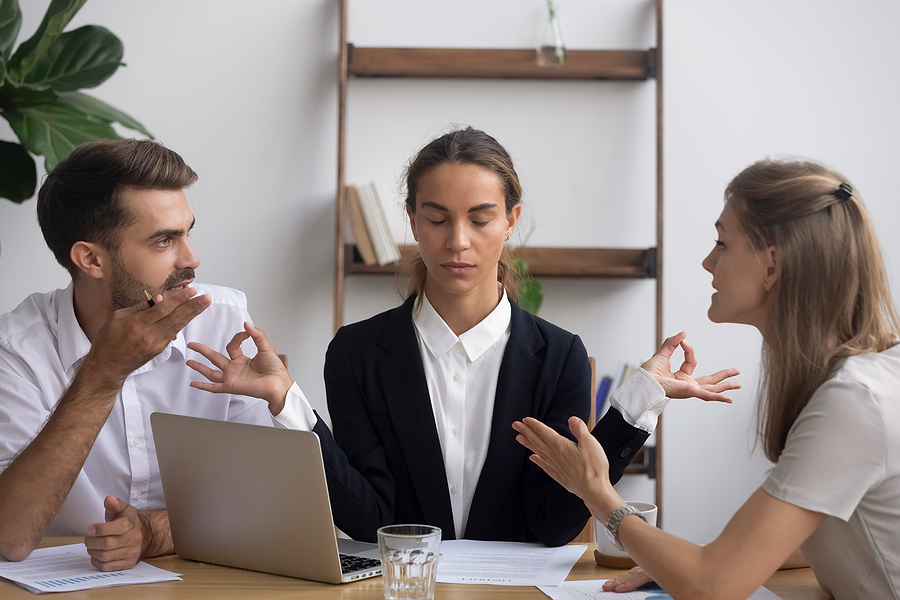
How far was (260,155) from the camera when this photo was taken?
2766 millimetres

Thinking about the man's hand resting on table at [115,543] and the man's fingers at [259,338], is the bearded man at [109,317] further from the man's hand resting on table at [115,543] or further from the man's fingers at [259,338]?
the man's hand resting on table at [115,543]

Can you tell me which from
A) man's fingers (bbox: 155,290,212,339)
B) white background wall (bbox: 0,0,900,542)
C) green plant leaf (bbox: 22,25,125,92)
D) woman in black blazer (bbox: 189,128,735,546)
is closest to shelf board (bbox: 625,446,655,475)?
white background wall (bbox: 0,0,900,542)

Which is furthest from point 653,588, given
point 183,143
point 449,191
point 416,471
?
point 183,143

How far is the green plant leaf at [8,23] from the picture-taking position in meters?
2.25

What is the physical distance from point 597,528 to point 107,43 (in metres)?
2.09

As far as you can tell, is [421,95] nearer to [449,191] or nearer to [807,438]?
[449,191]

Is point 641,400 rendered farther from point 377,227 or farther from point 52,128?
point 52,128

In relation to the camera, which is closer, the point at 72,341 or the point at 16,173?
the point at 72,341

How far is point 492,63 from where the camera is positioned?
2.69 meters

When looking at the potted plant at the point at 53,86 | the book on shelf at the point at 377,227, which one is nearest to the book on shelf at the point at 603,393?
the book on shelf at the point at 377,227

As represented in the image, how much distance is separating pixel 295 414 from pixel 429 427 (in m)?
0.29

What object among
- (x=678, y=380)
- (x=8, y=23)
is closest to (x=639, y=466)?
(x=678, y=380)

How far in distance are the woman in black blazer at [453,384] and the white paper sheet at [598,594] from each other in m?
0.30

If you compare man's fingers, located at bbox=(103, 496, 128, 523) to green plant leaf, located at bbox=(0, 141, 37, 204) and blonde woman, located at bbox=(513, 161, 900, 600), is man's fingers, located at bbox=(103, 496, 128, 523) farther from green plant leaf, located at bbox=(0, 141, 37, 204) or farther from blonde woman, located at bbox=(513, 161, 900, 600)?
green plant leaf, located at bbox=(0, 141, 37, 204)
